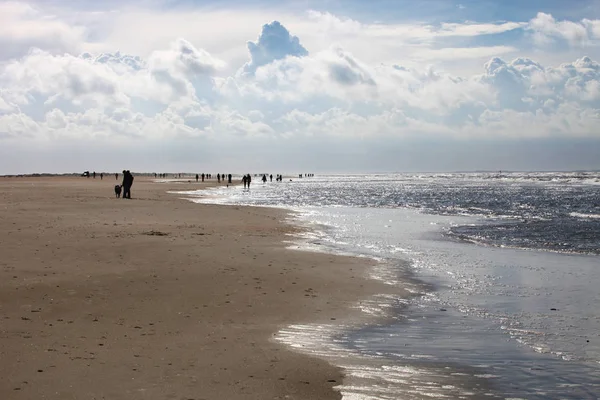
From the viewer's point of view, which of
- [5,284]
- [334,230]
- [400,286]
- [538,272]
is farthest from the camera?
[334,230]

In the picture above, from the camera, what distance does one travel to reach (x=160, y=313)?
10.1m

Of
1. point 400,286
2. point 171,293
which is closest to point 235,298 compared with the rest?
point 171,293

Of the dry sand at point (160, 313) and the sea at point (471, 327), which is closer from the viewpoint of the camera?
the dry sand at point (160, 313)

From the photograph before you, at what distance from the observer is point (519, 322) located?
10.2m

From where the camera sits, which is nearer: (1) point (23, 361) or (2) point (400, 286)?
(1) point (23, 361)

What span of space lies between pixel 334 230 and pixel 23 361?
66.9 ft

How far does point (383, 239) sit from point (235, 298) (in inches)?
508

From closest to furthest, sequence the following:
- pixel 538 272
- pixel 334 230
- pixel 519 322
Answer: pixel 519 322 < pixel 538 272 < pixel 334 230

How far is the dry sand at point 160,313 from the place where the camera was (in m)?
6.78

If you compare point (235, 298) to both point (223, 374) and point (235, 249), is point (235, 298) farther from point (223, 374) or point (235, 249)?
point (235, 249)

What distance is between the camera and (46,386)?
6469mm

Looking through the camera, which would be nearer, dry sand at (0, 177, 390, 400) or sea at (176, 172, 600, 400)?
dry sand at (0, 177, 390, 400)

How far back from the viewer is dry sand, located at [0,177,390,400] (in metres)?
6.78

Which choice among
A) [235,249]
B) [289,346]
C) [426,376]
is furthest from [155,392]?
[235,249]
